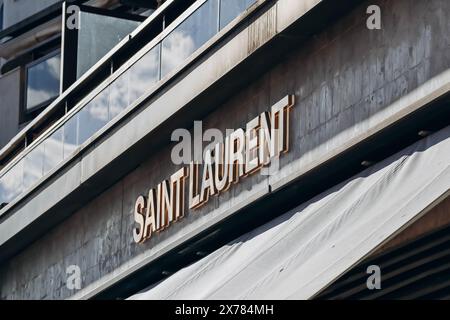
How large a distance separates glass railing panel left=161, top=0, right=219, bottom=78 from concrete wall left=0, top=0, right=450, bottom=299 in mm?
1139

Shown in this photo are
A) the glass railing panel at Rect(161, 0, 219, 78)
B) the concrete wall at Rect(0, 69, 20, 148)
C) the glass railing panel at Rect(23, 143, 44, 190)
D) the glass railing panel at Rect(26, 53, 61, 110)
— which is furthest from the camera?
the concrete wall at Rect(0, 69, 20, 148)

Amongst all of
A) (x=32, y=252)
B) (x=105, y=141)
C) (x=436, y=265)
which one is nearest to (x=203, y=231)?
(x=105, y=141)

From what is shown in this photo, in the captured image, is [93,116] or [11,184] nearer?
[93,116]

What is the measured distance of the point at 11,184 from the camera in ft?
117

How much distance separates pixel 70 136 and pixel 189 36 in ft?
19.8

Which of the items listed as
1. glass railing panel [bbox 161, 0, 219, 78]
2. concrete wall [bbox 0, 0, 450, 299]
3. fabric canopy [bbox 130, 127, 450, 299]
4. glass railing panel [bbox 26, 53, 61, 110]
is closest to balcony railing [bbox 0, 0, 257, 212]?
glass railing panel [bbox 161, 0, 219, 78]

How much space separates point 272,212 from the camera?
83.7 feet

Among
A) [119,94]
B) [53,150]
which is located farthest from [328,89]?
[53,150]

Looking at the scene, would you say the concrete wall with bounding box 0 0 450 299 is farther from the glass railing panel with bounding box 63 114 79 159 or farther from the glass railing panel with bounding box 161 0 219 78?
the glass railing panel with bounding box 63 114 79 159

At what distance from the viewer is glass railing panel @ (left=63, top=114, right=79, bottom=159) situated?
105 feet

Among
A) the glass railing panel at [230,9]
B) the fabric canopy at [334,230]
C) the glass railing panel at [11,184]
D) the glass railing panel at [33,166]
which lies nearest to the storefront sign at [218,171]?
the fabric canopy at [334,230]

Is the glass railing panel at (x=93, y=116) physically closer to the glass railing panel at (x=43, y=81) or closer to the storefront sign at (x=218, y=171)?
the storefront sign at (x=218, y=171)

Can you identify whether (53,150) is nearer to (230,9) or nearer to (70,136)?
(70,136)

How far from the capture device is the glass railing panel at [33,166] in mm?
33875
